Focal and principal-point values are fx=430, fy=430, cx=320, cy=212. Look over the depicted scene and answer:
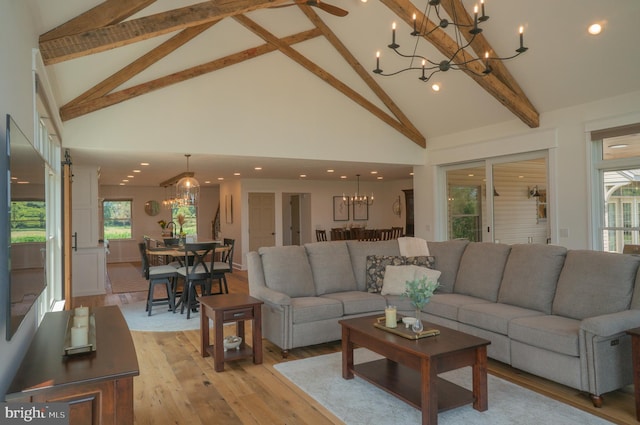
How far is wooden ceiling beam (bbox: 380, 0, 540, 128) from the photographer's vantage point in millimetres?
4492

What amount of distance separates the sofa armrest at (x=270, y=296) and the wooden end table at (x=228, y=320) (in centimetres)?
14

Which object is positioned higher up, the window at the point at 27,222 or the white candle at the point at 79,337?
the window at the point at 27,222

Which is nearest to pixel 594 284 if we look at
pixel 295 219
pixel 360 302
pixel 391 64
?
pixel 360 302

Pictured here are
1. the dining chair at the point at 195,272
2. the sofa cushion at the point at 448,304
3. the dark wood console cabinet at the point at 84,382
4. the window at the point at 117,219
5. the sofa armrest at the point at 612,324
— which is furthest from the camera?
the window at the point at 117,219

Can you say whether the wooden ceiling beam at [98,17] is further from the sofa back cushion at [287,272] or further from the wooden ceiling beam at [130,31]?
the sofa back cushion at [287,272]

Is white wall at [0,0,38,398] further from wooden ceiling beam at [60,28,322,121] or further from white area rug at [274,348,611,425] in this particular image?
wooden ceiling beam at [60,28,322,121]

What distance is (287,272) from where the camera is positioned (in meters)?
4.62

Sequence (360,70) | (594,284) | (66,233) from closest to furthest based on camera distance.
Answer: (594,284), (66,233), (360,70)

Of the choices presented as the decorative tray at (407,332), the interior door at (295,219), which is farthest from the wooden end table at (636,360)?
the interior door at (295,219)

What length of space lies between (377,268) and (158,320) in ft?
9.55

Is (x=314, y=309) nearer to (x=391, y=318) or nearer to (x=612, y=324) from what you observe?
(x=391, y=318)

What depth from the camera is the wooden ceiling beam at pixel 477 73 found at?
449cm

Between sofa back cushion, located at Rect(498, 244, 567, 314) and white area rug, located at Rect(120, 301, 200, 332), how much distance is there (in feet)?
11.6

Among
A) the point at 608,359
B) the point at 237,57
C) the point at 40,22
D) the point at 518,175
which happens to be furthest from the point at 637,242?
the point at 40,22
